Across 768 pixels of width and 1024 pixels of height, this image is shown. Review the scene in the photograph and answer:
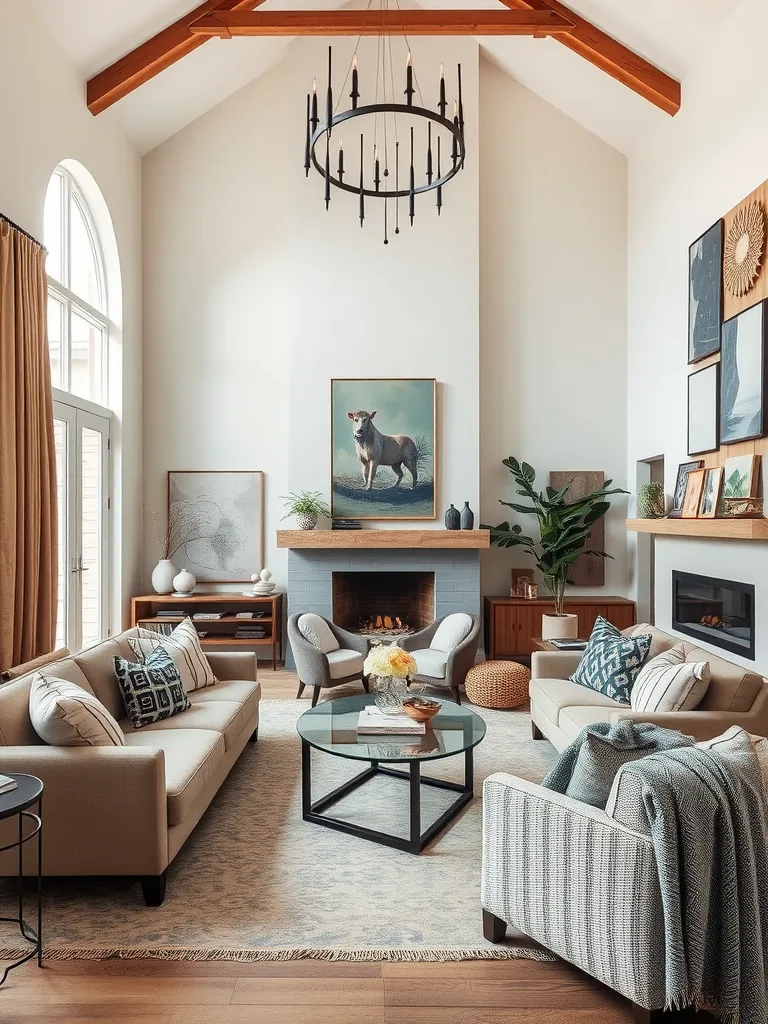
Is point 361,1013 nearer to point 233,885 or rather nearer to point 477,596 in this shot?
point 233,885

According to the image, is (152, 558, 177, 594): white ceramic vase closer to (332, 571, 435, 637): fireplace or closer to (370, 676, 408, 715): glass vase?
(332, 571, 435, 637): fireplace

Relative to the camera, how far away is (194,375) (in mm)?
7395

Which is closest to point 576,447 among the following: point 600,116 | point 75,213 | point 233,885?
point 600,116

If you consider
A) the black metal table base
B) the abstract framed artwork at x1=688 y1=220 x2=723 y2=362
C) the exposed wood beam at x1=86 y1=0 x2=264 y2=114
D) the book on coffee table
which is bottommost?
the black metal table base

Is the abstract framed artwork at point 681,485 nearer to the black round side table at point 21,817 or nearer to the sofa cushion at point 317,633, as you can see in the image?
the sofa cushion at point 317,633

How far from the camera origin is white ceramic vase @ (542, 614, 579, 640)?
6551mm

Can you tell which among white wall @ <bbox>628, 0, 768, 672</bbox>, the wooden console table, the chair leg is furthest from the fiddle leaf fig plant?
the chair leg

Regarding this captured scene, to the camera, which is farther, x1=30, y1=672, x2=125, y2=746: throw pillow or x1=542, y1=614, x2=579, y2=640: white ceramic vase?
x1=542, y1=614, x2=579, y2=640: white ceramic vase

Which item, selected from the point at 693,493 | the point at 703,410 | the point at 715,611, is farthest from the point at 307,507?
the point at 715,611

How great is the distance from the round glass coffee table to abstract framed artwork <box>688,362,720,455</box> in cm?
264

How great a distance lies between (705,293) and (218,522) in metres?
4.76

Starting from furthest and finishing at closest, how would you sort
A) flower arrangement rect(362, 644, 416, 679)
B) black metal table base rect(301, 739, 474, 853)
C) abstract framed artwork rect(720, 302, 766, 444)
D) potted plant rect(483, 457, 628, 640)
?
potted plant rect(483, 457, 628, 640) → abstract framed artwork rect(720, 302, 766, 444) → flower arrangement rect(362, 644, 416, 679) → black metal table base rect(301, 739, 474, 853)

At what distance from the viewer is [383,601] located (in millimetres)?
7410

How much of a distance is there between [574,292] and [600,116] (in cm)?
161
